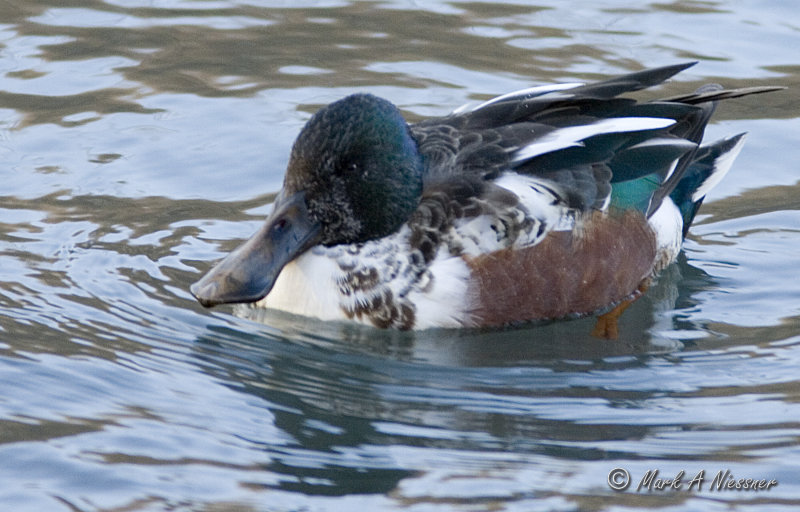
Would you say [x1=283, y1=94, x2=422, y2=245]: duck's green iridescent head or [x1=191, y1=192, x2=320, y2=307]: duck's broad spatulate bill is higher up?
[x1=283, y1=94, x2=422, y2=245]: duck's green iridescent head

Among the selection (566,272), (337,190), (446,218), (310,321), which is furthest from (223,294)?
(566,272)

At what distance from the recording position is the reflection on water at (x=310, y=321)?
5141 millimetres

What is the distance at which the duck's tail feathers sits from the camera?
7535mm

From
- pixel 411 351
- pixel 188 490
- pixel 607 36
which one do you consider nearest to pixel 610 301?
pixel 411 351

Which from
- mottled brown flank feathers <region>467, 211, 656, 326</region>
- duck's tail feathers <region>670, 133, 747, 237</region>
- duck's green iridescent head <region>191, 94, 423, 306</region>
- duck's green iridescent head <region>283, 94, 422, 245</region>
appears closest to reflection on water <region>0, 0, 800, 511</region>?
mottled brown flank feathers <region>467, 211, 656, 326</region>

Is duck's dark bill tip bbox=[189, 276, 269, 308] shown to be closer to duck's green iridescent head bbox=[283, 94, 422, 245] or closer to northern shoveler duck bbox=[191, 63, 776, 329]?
northern shoveler duck bbox=[191, 63, 776, 329]

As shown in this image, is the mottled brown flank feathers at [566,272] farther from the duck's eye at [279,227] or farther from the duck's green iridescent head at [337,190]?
the duck's eye at [279,227]

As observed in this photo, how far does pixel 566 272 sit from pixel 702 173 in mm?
1530

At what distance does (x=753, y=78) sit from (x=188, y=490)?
569 cm

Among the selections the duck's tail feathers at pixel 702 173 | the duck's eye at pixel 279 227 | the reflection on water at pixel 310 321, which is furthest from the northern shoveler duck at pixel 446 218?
the duck's tail feathers at pixel 702 173

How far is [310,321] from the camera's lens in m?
6.43

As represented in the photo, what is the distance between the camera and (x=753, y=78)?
30.2ft

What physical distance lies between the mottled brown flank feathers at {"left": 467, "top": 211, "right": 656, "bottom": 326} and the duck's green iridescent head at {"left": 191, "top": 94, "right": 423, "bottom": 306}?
0.51m

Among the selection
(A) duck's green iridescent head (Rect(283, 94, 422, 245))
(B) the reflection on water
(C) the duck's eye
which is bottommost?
(B) the reflection on water
